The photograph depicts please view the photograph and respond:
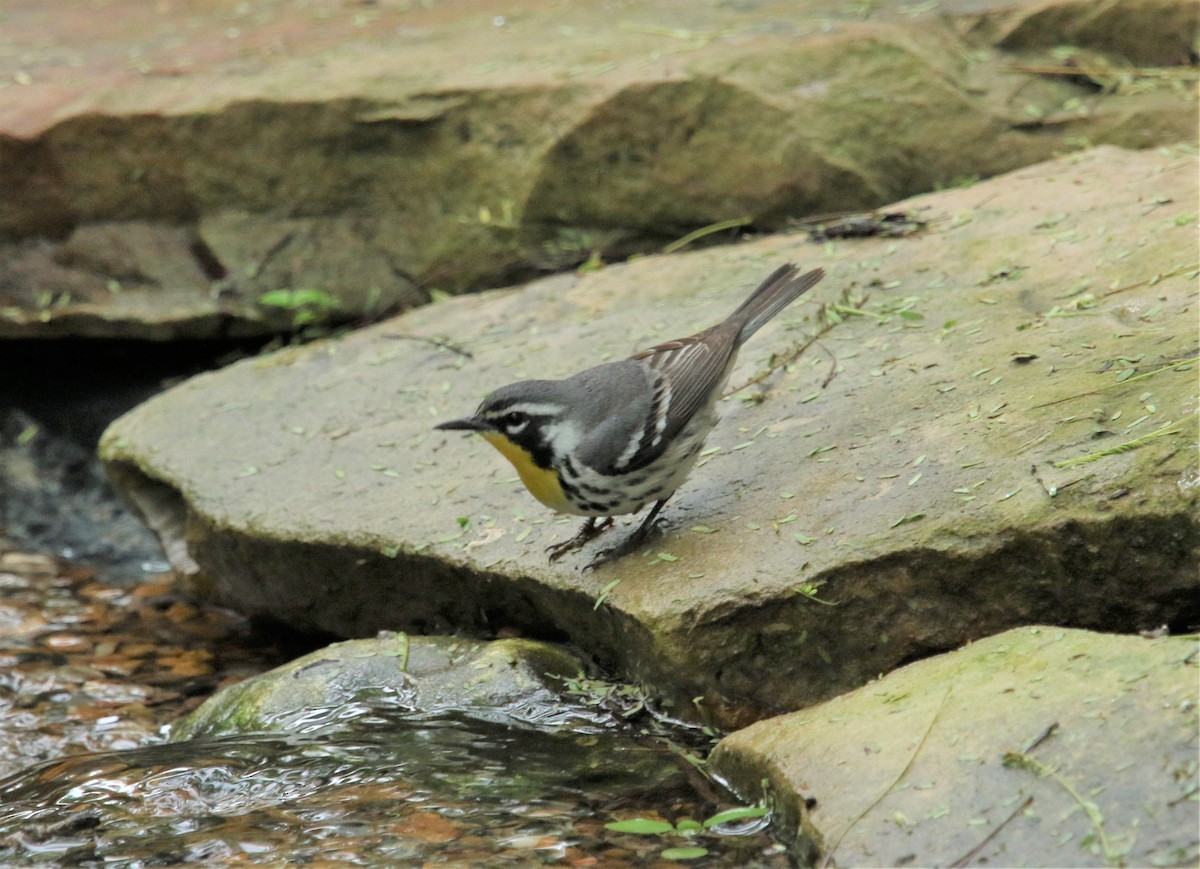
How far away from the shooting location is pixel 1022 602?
13.7 ft

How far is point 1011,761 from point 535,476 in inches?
82.3

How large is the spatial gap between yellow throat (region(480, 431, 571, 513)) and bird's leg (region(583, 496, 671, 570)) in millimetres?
236

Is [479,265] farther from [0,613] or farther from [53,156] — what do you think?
[0,613]

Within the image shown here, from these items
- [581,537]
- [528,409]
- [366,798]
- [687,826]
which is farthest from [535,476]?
[687,826]

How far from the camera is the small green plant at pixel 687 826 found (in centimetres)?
373

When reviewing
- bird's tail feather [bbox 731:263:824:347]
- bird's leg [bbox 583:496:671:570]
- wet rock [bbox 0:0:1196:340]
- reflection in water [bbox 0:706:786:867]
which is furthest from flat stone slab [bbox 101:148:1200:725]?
wet rock [bbox 0:0:1196:340]

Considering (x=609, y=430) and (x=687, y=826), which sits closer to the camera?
(x=687, y=826)

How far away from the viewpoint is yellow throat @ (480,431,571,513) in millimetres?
4738

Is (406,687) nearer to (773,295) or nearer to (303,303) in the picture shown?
(773,295)

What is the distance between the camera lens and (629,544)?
4891 millimetres

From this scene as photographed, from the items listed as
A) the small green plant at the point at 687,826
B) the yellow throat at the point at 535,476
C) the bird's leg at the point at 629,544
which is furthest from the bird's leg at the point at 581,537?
the small green plant at the point at 687,826

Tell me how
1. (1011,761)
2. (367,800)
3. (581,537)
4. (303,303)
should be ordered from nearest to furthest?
(1011,761)
(367,800)
(581,537)
(303,303)

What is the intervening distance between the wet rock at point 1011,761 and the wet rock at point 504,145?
446 cm

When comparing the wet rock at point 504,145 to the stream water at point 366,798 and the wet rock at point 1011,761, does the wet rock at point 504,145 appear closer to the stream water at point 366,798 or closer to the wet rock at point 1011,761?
the stream water at point 366,798
